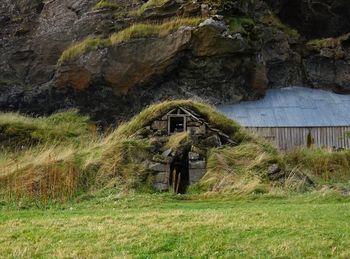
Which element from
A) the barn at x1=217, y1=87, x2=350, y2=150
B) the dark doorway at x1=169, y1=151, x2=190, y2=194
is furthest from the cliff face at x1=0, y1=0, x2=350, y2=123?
the dark doorway at x1=169, y1=151, x2=190, y2=194

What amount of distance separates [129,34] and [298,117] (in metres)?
10.7

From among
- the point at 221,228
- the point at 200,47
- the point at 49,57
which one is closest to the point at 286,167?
the point at 221,228

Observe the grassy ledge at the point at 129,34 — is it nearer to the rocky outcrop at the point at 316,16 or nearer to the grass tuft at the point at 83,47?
the grass tuft at the point at 83,47

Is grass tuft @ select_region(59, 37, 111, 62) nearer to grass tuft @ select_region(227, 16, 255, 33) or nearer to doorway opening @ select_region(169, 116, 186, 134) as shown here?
grass tuft @ select_region(227, 16, 255, 33)

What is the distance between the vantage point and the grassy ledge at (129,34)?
2958 cm

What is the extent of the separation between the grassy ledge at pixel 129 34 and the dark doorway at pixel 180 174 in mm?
13201

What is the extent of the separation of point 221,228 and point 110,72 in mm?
21892

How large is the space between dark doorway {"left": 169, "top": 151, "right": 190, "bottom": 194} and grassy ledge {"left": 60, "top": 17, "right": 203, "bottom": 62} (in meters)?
13.2

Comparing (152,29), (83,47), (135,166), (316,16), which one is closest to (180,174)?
(135,166)

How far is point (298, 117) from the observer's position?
28.8 metres

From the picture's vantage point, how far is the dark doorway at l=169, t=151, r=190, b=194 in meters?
16.7

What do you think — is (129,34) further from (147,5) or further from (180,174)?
(180,174)

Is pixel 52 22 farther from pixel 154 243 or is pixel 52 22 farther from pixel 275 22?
pixel 154 243

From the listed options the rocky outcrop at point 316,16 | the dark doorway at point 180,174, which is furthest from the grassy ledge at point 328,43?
the dark doorway at point 180,174
